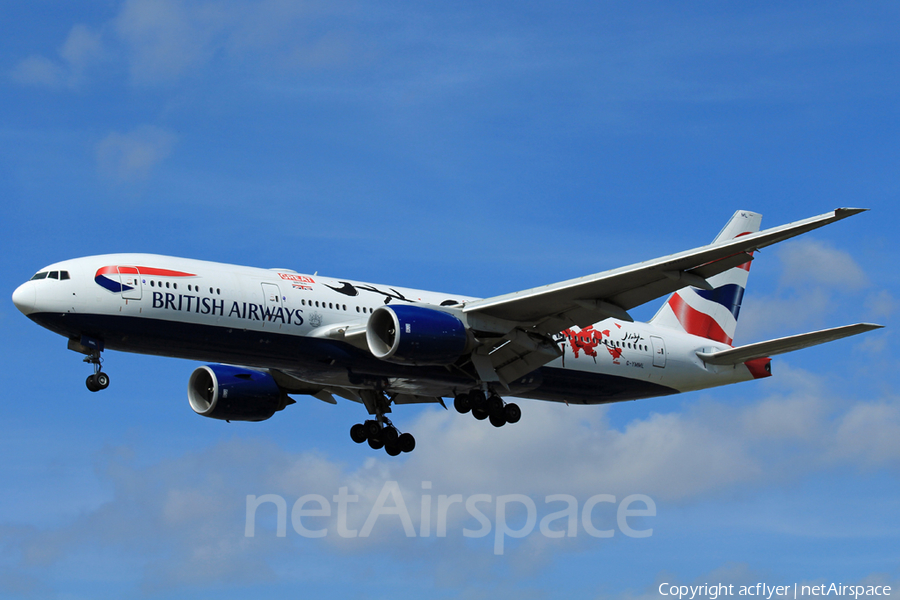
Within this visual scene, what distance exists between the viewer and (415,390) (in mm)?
35656

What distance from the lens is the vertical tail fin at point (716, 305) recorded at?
41.4 m

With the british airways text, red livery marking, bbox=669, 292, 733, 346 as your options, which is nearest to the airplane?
the british airways text

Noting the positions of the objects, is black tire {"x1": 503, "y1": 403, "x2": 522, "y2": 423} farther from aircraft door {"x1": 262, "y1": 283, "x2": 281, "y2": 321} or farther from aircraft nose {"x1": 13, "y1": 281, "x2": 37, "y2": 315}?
aircraft nose {"x1": 13, "y1": 281, "x2": 37, "y2": 315}

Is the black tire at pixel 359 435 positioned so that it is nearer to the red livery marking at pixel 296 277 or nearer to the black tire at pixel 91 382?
the red livery marking at pixel 296 277

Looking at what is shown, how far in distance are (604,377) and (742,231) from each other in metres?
10.8

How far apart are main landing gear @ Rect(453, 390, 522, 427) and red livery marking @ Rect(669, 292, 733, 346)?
949cm

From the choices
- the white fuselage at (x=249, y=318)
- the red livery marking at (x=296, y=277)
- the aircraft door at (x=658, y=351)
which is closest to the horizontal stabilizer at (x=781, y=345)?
the aircraft door at (x=658, y=351)

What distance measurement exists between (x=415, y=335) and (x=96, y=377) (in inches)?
339

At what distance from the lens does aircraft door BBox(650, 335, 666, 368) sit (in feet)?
126

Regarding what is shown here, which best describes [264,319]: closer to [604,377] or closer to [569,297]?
[569,297]

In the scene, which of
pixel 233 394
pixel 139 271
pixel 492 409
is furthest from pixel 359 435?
pixel 139 271

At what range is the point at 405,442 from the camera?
38.3 meters

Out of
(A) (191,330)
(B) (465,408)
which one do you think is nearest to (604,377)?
(B) (465,408)

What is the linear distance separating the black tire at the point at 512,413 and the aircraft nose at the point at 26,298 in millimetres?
14022
